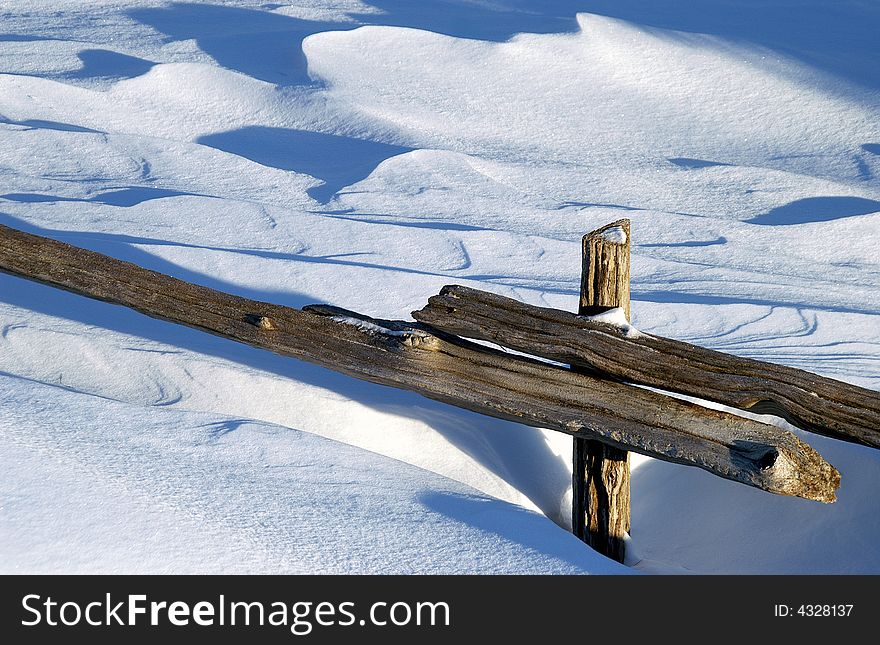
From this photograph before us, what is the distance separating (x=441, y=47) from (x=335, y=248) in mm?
3682

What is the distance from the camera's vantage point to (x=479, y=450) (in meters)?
3.53

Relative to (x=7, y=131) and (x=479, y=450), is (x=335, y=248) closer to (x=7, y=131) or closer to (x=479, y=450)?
(x=479, y=450)

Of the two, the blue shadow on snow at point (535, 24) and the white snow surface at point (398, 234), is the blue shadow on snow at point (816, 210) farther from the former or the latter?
the blue shadow on snow at point (535, 24)

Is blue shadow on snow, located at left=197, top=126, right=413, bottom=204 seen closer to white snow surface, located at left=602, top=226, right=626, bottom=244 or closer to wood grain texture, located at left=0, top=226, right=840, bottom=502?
wood grain texture, located at left=0, top=226, right=840, bottom=502

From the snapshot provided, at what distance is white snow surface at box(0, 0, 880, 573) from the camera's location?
2752mm

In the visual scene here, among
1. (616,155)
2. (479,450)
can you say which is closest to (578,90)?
(616,155)

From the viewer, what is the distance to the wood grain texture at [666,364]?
277 centimetres

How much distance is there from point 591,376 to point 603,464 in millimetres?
290

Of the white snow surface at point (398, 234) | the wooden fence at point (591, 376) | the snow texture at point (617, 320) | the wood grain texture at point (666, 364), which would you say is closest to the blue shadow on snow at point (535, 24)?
the white snow surface at point (398, 234)

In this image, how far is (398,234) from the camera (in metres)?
5.18

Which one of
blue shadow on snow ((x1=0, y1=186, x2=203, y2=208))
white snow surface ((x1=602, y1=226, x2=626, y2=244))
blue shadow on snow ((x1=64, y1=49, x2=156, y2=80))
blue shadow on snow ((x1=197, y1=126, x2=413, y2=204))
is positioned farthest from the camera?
blue shadow on snow ((x1=64, y1=49, x2=156, y2=80))

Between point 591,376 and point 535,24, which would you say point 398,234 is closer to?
point 591,376

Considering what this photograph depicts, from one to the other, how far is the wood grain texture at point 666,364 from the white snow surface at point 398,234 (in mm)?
509

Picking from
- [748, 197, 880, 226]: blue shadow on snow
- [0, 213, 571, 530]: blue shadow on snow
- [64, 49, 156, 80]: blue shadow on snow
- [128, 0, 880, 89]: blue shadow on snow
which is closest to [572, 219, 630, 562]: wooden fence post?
[0, 213, 571, 530]: blue shadow on snow
